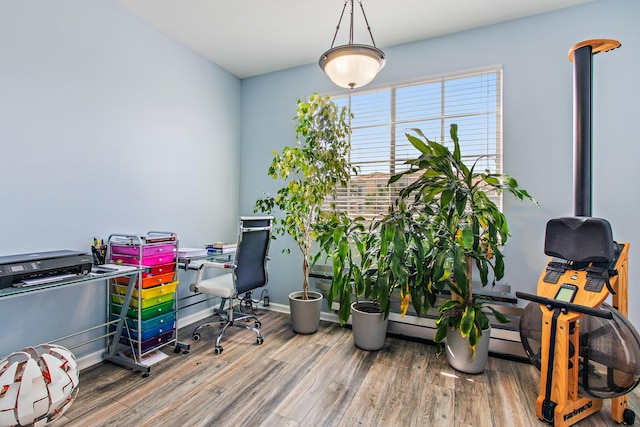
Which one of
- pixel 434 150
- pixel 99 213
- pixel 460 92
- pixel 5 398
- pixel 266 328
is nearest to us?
pixel 5 398

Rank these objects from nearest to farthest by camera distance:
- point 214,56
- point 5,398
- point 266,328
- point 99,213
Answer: point 5,398, point 99,213, point 266,328, point 214,56

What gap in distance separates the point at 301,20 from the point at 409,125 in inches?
55.6

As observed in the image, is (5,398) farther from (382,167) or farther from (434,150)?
(382,167)

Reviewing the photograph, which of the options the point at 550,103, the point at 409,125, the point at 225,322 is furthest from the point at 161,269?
the point at 550,103

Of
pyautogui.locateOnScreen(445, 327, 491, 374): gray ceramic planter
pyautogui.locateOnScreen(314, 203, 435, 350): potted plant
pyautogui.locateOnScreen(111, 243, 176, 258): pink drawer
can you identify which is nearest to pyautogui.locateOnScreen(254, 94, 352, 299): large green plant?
pyautogui.locateOnScreen(314, 203, 435, 350): potted plant

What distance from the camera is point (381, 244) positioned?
8.05ft

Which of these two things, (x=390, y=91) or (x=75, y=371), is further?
(x=390, y=91)

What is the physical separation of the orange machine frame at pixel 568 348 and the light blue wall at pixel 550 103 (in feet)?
2.63

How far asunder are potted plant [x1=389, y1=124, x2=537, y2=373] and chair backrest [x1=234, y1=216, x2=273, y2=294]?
128 cm

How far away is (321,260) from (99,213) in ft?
7.15

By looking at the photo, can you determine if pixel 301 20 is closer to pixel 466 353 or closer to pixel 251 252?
pixel 251 252

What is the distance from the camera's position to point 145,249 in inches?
92.4

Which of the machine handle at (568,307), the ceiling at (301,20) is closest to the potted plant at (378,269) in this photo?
the machine handle at (568,307)

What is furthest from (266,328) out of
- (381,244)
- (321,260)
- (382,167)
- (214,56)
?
(214,56)
